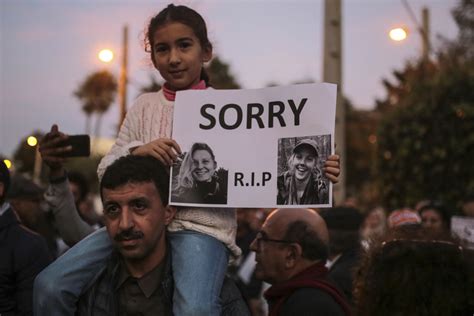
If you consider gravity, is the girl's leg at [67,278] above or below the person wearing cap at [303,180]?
below

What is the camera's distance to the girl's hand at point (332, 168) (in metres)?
3.49

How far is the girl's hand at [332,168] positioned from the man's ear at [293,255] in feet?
4.33

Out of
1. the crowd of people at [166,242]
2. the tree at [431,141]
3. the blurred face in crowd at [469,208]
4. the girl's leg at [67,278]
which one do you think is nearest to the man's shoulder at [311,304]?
the crowd of people at [166,242]

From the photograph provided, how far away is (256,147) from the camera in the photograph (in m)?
3.67

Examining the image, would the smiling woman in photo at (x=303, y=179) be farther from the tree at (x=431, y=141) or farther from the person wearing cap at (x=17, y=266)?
A: the tree at (x=431, y=141)

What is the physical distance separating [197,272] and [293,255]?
1.31m

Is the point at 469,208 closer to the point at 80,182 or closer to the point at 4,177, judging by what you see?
the point at 80,182

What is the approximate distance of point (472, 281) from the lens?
8.81 ft

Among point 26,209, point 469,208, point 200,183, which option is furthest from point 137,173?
point 469,208

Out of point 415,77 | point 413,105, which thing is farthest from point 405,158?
point 415,77

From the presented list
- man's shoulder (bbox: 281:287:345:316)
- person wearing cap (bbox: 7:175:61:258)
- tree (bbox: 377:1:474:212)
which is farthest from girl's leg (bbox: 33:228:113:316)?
tree (bbox: 377:1:474:212)

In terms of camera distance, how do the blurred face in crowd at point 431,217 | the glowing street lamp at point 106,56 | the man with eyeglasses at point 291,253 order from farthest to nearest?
1. the glowing street lamp at point 106,56
2. the blurred face in crowd at point 431,217
3. the man with eyeglasses at point 291,253

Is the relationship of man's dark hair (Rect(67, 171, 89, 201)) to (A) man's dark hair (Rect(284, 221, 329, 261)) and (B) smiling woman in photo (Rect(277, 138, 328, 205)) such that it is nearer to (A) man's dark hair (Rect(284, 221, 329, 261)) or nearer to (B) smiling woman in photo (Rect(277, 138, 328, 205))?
(A) man's dark hair (Rect(284, 221, 329, 261))

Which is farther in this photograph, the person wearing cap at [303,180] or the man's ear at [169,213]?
the man's ear at [169,213]
